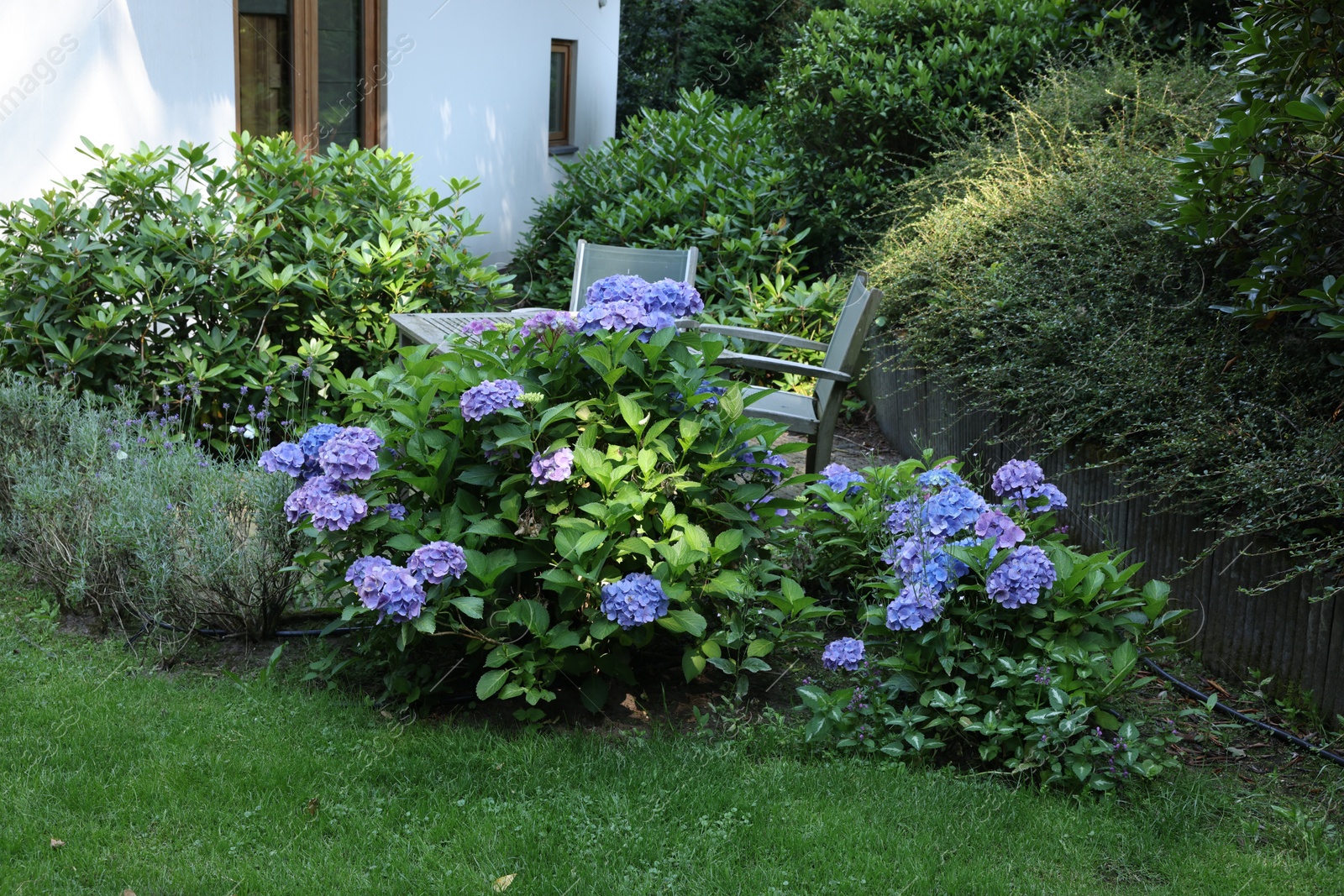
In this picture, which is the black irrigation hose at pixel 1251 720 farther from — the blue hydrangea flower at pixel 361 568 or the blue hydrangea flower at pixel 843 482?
the blue hydrangea flower at pixel 361 568

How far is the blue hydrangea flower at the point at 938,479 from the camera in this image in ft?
11.3

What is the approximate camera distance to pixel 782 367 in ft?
16.1

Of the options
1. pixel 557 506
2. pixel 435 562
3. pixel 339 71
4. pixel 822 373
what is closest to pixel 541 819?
pixel 435 562

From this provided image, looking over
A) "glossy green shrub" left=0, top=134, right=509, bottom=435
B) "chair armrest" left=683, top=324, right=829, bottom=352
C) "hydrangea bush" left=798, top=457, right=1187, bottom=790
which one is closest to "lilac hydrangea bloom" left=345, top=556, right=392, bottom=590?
"hydrangea bush" left=798, top=457, right=1187, bottom=790

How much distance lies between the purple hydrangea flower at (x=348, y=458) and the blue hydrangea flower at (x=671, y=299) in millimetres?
899

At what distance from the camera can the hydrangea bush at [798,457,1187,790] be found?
284 cm

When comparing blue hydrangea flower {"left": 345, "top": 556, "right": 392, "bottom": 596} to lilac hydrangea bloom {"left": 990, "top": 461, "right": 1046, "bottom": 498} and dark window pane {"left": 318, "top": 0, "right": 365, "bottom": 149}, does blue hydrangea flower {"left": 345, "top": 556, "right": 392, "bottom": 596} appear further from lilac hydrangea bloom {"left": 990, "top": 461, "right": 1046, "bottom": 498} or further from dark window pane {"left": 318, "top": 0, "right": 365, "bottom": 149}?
dark window pane {"left": 318, "top": 0, "right": 365, "bottom": 149}

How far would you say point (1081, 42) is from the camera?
26.5 feet

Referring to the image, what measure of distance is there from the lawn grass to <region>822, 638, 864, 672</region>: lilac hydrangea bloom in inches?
11.3

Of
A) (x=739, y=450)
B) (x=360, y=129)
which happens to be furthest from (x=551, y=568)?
(x=360, y=129)

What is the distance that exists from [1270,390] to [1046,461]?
40.5 inches

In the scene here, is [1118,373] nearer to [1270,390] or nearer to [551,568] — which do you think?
[1270,390]

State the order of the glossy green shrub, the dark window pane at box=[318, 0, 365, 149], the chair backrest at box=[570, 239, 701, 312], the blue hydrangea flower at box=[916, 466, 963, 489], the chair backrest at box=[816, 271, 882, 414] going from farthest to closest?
the dark window pane at box=[318, 0, 365, 149]
the chair backrest at box=[570, 239, 701, 312]
the glossy green shrub
the chair backrest at box=[816, 271, 882, 414]
the blue hydrangea flower at box=[916, 466, 963, 489]

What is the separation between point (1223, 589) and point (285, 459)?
114 inches
